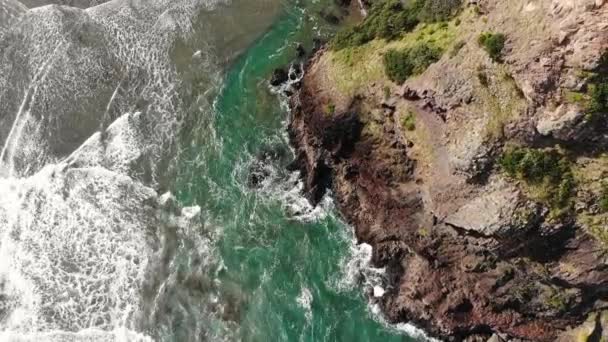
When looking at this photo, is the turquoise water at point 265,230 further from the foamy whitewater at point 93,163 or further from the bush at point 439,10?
the bush at point 439,10

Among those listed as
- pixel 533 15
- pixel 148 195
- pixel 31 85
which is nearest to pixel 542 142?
pixel 533 15

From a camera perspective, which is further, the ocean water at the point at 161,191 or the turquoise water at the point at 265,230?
the turquoise water at the point at 265,230

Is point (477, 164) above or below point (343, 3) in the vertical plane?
below

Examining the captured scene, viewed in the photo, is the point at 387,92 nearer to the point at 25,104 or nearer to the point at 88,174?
the point at 88,174

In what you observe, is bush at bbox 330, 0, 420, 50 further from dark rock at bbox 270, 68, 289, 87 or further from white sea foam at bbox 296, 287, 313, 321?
white sea foam at bbox 296, 287, 313, 321

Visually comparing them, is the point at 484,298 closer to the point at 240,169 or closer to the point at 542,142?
the point at 542,142

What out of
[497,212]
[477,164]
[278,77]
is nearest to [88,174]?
[278,77]

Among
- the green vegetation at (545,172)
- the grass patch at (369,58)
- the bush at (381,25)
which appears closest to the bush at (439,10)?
the grass patch at (369,58)
